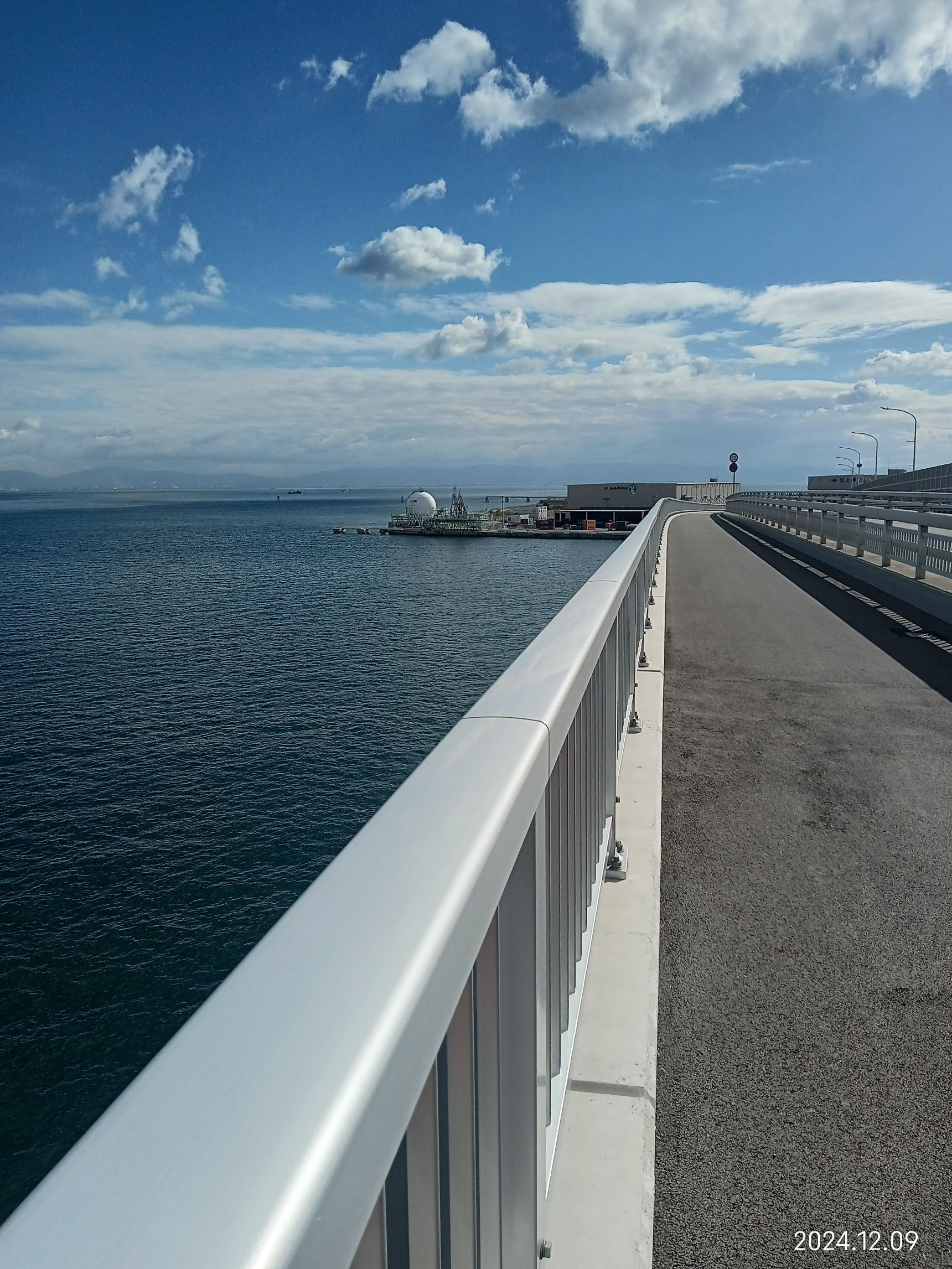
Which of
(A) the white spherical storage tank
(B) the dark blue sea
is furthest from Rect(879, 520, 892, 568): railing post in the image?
(A) the white spherical storage tank

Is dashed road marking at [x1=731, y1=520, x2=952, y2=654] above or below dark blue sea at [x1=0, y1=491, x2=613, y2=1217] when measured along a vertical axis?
above

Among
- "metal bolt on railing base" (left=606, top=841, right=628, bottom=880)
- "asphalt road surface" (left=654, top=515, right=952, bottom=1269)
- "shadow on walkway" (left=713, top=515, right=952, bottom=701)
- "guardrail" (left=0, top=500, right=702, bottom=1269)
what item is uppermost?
"guardrail" (left=0, top=500, right=702, bottom=1269)

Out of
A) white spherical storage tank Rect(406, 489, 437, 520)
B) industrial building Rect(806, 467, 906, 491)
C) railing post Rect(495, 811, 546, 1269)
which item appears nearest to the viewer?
railing post Rect(495, 811, 546, 1269)

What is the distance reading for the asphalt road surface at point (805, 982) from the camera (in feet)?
7.38

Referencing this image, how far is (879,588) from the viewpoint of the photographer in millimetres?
13852

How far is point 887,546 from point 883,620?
13.2 ft

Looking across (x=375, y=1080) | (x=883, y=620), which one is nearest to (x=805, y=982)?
(x=375, y=1080)

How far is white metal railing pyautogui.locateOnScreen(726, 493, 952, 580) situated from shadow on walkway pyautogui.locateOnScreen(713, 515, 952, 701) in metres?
0.63

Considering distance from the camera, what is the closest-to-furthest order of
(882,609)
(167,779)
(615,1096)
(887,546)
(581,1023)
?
(615,1096)
(581,1023)
(882,609)
(887,546)
(167,779)

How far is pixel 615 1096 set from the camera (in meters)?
2.57

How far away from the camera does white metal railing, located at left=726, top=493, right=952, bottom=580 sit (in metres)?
12.2

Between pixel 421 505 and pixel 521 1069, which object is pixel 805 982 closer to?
pixel 521 1069

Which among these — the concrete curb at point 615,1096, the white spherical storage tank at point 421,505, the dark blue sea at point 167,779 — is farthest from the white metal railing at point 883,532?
the white spherical storage tank at point 421,505

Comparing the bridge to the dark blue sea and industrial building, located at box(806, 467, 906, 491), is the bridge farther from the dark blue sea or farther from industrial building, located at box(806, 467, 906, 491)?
industrial building, located at box(806, 467, 906, 491)
